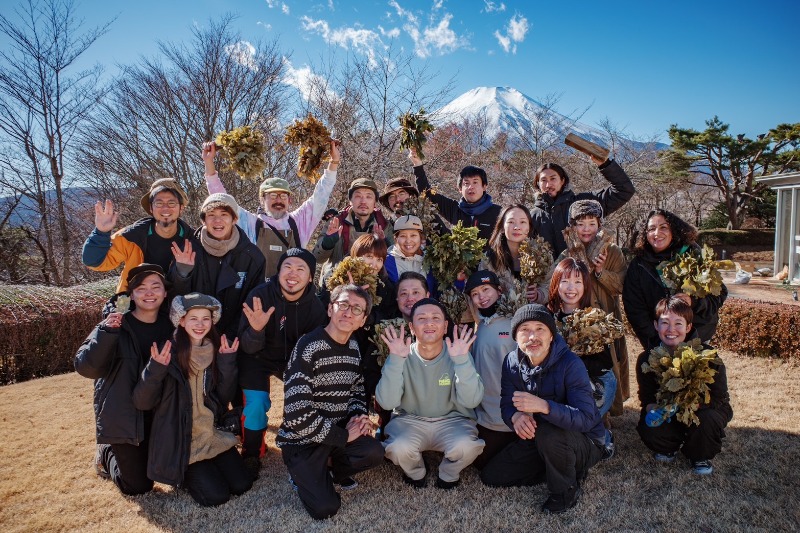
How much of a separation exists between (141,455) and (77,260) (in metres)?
15.1

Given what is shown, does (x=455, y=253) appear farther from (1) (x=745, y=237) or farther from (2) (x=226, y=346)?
(1) (x=745, y=237)

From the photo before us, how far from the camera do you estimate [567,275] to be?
442 centimetres

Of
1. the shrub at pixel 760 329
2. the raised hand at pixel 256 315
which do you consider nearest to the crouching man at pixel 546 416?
the raised hand at pixel 256 315

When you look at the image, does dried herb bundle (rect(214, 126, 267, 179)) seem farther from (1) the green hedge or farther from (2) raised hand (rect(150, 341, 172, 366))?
(1) the green hedge

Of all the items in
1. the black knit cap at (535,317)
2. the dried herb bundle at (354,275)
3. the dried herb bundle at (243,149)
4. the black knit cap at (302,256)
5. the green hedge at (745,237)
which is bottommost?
the green hedge at (745,237)

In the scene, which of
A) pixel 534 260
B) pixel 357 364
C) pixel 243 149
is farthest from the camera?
pixel 243 149

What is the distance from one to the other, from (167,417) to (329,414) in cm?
126

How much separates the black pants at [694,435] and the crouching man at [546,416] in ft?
2.23

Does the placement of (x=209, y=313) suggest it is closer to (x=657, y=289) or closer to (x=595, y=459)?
(x=595, y=459)

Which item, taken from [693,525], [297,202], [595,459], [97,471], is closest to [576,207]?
[595,459]

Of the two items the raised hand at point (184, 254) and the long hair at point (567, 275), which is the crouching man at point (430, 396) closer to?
the long hair at point (567, 275)

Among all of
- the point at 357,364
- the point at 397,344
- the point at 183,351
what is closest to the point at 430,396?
the point at 397,344

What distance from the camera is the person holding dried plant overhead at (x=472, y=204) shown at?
5.88 m

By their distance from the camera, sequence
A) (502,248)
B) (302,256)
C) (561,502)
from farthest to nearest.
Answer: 1. (502,248)
2. (302,256)
3. (561,502)
